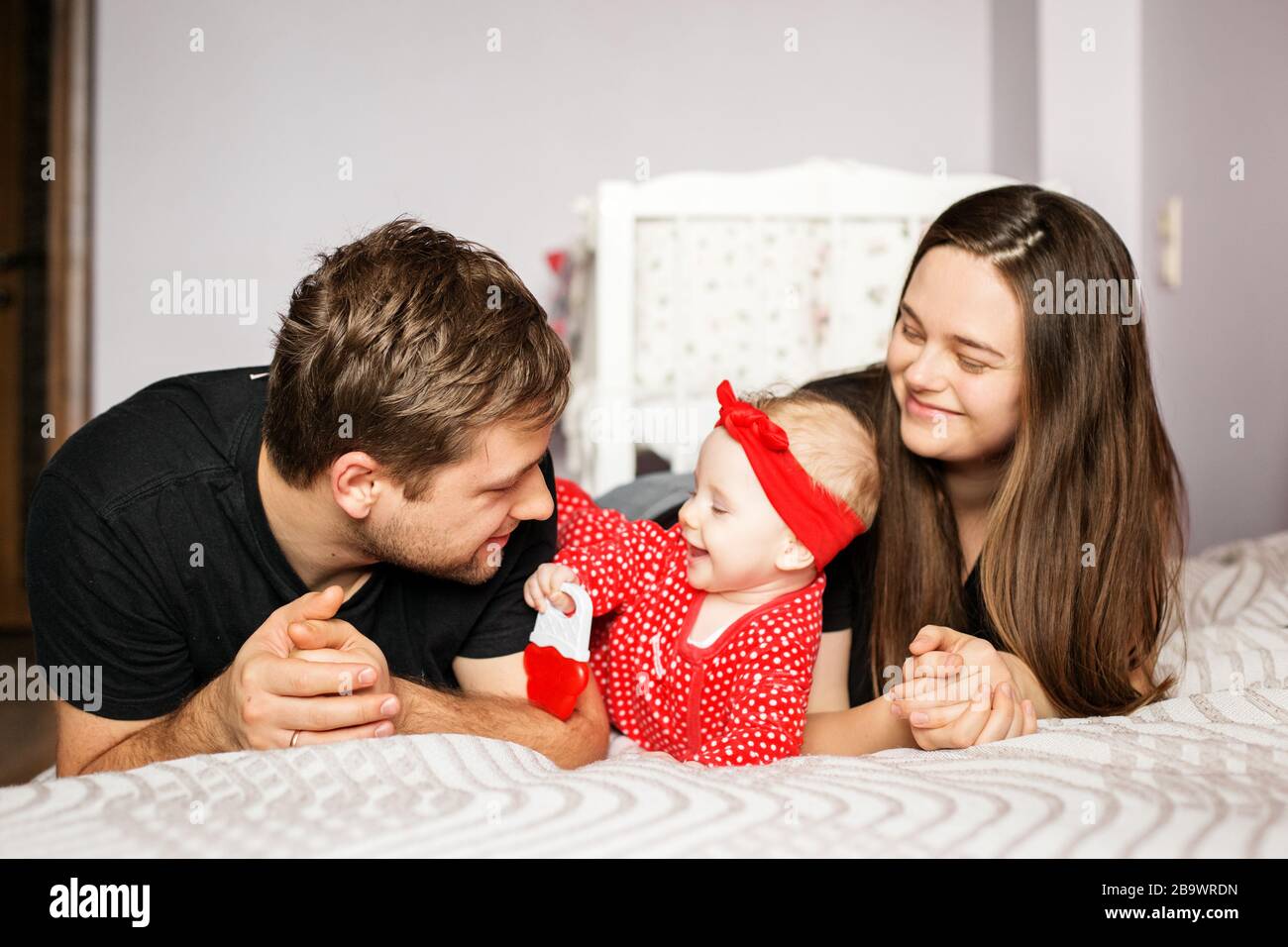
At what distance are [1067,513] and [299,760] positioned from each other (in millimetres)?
920

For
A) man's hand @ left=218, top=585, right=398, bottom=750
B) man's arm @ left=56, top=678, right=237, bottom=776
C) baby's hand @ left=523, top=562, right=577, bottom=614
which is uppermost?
baby's hand @ left=523, top=562, right=577, bottom=614

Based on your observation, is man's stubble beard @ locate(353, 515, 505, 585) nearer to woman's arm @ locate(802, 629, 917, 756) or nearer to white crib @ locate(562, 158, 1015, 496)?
woman's arm @ locate(802, 629, 917, 756)

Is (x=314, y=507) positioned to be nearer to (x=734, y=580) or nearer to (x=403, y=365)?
(x=403, y=365)

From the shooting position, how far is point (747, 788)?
867mm

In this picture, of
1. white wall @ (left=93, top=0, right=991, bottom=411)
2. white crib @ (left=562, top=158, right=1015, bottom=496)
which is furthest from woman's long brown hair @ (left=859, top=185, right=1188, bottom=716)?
white wall @ (left=93, top=0, right=991, bottom=411)

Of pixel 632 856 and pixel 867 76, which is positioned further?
pixel 867 76

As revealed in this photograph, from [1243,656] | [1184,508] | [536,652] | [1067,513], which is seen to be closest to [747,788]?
[536,652]

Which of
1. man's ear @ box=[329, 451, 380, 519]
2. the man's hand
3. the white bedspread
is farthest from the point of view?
man's ear @ box=[329, 451, 380, 519]

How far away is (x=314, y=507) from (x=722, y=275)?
1543 mm

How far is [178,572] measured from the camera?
1.19 metres

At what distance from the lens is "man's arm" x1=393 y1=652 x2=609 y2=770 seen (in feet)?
3.81

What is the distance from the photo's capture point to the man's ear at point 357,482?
1138 mm

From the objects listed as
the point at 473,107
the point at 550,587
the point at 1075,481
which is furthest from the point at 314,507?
the point at 473,107
